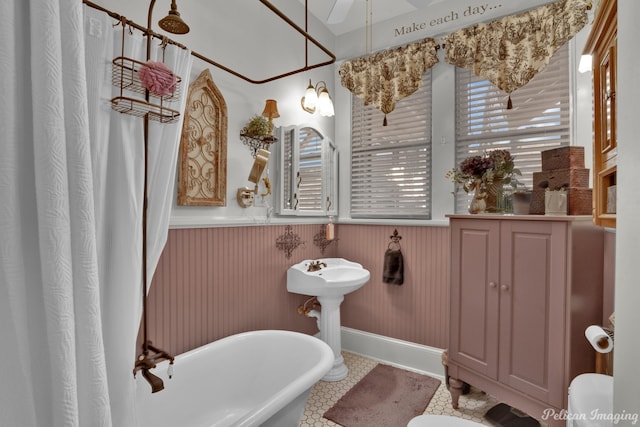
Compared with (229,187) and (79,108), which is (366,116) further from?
(79,108)

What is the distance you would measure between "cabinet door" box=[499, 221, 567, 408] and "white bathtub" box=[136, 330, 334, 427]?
1100 mm

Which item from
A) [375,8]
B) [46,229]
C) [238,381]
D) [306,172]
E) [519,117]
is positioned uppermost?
[375,8]

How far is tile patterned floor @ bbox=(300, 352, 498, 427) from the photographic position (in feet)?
7.24

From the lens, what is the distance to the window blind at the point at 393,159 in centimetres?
294

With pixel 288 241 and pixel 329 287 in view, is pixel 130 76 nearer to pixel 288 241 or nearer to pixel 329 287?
pixel 288 241

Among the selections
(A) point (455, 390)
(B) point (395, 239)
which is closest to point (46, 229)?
(A) point (455, 390)

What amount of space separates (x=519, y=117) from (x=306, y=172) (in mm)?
1732

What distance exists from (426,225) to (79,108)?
2.56 metres

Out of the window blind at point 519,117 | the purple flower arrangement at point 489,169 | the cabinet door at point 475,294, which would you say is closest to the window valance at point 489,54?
the window blind at point 519,117

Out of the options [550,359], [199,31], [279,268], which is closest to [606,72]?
[550,359]

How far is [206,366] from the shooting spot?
196 cm

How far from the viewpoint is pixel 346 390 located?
8.38 ft

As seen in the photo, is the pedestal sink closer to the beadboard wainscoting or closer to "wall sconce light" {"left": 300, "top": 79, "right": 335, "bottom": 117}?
the beadboard wainscoting

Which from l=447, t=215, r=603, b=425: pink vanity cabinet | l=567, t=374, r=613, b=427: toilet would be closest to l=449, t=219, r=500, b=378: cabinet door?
l=447, t=215, r=603, b=425: pink vanity cabinet
